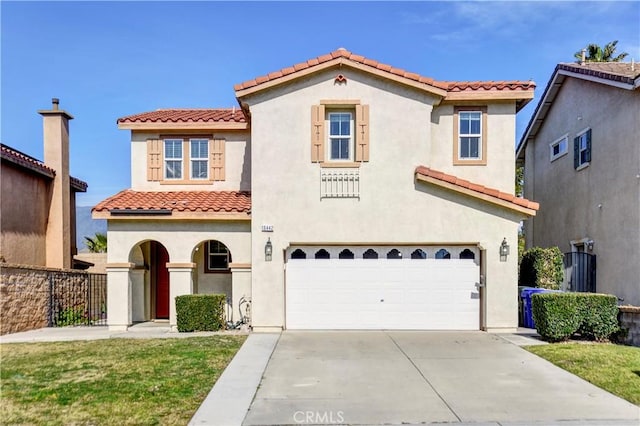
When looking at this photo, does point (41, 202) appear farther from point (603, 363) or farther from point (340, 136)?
point (603, 363)

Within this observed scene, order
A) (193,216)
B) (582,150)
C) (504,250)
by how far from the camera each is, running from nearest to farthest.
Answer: (504,250)
(193,216)
(582,150)

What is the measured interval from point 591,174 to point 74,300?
677 inches

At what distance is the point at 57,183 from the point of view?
1828cm

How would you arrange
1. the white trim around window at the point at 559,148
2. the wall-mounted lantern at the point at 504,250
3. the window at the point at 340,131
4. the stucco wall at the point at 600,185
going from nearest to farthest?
the wall-mounted lantern at the point at 504,250 < the window at the point at 340,131 < the stucco wall at the point at 600,185 < the white trim around window at the point at 559,148

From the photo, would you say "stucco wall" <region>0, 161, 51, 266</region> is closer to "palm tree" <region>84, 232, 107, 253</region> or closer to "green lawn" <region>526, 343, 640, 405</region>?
"palm tree" <region>84, 232, 107, 253</region>

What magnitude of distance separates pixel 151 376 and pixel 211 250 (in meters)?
7.30

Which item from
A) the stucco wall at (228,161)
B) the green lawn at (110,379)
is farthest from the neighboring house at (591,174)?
the green lawn at (110,379)

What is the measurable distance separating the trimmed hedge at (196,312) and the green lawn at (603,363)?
25.4 ft

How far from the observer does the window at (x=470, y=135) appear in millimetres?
14820

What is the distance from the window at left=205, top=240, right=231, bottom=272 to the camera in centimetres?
1595

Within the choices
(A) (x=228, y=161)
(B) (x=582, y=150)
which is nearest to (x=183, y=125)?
(A) (x=228, y=161)

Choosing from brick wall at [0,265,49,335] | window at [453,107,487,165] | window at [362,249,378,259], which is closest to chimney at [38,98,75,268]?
brick wall at [0,265,49,335]

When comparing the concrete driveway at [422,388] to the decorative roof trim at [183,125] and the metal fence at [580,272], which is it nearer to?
the metal fence at [580,272]

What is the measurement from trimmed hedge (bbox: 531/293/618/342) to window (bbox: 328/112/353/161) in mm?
6058
